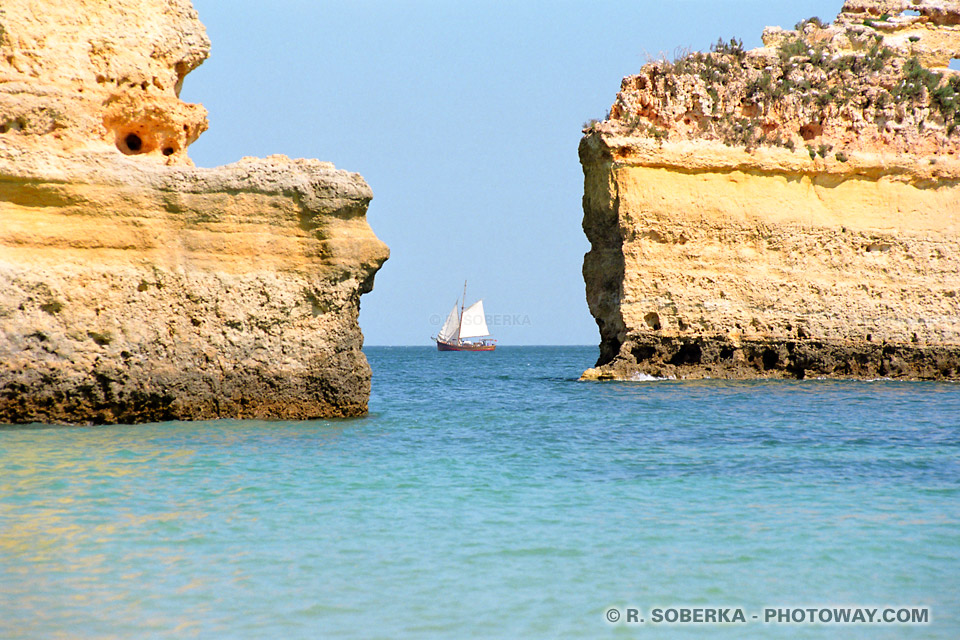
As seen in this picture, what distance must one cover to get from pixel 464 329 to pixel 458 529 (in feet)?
241

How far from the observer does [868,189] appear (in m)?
20.2

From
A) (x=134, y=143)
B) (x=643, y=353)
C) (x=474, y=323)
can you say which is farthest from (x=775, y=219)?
(x=474, y=323)

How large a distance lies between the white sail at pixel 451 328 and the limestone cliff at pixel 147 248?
6953cm

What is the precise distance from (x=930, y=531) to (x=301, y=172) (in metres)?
7.40

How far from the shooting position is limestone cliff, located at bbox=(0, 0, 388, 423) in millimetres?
9734

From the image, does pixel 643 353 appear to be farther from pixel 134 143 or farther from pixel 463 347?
pixel 463 347

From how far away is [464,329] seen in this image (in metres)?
79.5

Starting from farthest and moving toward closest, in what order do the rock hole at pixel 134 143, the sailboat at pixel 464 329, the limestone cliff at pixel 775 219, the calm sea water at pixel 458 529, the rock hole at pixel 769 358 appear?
the sailboat at pixel 464 329 → the rock hole at pixel 769 358 → the limestone cliff at pixel 775 219 → the rock hole at pixel 134 143 → the calm sea water at pixel 458 529

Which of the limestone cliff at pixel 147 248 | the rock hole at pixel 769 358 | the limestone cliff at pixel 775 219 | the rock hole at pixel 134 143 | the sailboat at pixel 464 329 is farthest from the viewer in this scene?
the sailboat at pixel 464 329

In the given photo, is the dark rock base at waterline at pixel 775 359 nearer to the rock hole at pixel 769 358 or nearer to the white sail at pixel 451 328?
the rock hole at pixel 769 358

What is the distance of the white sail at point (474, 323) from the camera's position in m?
79.0

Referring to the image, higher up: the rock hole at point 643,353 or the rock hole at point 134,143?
the rock hole at point 134,143

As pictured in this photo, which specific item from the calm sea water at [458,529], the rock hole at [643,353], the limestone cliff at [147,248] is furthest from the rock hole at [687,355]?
the limestone cliff at [147,248]

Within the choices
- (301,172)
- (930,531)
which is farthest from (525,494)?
(301,172)
